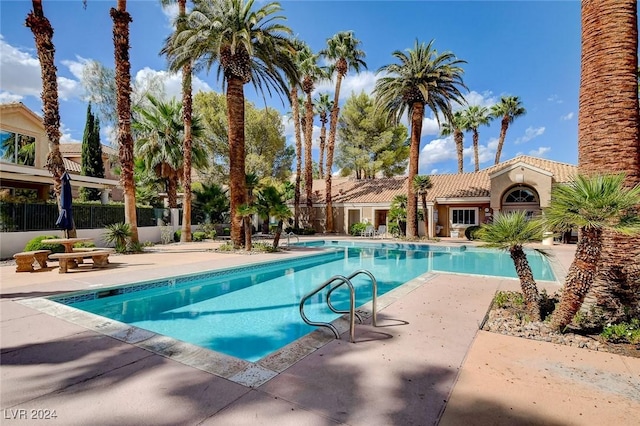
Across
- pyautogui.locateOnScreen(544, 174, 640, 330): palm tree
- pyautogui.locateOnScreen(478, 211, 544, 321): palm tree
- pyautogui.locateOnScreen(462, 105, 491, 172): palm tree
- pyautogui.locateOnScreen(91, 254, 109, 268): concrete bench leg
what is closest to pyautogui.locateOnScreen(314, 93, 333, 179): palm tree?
pyautogui.locateOnScreen(462, 105, 491, 172): palm tree

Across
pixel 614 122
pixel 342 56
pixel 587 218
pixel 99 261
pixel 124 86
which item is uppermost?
pixel 342 56

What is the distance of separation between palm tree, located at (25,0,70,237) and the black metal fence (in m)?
3.06

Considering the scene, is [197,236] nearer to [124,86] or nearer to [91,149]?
[124,86]

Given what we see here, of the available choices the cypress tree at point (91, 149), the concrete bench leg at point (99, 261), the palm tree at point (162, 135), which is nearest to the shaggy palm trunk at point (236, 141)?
the concrete bench leg at point (99, 261)

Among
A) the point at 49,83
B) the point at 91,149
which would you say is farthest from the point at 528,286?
the point at 91,149

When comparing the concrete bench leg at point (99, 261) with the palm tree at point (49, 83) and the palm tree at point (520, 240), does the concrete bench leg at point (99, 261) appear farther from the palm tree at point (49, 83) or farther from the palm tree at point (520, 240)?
the palm tree at point (520, 240)

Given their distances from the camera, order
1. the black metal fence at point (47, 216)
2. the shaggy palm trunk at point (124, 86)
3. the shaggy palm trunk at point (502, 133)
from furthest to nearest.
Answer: the shaggy palm trunk at point (502, 133) → the shaggy palm trunk at point (124, 86) → the black metal fence at point (47, 216)

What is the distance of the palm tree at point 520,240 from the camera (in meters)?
5.55

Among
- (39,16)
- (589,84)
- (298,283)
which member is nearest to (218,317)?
(298,283)

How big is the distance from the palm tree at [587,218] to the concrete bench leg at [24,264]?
14.3 meters

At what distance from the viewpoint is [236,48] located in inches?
613

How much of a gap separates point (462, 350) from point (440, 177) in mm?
28763

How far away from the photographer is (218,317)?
7422 mm

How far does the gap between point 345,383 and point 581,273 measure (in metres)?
3.76
